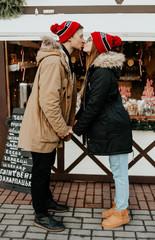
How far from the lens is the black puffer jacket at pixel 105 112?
2965 millimetres

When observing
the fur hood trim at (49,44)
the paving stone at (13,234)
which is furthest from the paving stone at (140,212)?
the fur hood trim at (49,44)

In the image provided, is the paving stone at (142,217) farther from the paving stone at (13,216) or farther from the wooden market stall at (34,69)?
the paving stone at (13,216)

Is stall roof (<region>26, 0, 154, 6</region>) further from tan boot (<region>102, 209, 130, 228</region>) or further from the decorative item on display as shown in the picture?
tan boot (<region>102, 209, 130, 228</region>)

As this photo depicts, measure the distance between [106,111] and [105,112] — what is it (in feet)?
0.05

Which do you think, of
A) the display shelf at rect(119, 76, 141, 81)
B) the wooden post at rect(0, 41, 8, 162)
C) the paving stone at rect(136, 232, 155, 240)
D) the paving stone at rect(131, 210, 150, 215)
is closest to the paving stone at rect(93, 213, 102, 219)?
the paving stone at rect(131, 210, 150, 215)

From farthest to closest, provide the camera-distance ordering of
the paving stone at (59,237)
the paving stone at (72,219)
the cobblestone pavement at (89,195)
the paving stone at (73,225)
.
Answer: the cobblestone pavement at (89,195)
the paving stone at (72,219)
the paving stone at (73,225)
the paving stone at (59,237)

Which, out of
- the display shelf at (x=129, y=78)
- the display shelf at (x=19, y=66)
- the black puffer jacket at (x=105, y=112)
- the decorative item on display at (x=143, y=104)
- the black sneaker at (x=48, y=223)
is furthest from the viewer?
the display shelf at (x=129, y=78)

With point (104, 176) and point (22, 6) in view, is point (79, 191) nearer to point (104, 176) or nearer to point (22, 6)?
point (104, 176)

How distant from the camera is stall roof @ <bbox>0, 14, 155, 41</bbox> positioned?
13.0ft

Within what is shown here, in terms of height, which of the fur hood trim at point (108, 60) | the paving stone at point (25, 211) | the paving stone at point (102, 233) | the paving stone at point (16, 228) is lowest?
the paving stone at point (25, 211)

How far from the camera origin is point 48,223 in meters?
3.23

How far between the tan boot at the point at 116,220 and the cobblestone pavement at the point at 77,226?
0.05m

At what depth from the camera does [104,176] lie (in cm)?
446

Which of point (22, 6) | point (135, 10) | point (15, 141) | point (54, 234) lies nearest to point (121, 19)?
point (135, 10)
